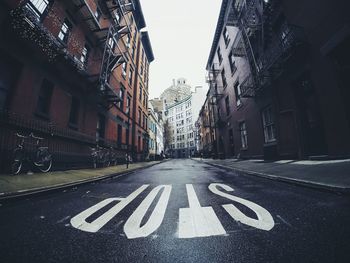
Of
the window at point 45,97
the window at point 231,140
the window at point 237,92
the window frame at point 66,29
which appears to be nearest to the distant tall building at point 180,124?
the window at point 231,140

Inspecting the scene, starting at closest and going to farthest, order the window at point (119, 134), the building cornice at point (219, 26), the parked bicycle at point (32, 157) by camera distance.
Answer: the parked bicycle at point (32, 157)
the building cornice at point (219, 26)
the window at point (119, 134)

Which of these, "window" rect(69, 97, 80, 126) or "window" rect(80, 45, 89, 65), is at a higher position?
"window" rect(80, 45, 89, 65)

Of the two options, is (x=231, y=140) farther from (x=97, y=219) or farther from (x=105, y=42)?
(x=97, y=219)

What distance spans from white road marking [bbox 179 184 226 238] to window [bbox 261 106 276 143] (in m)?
9.39

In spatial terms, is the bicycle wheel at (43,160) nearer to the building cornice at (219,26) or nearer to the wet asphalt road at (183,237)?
the wet asphalt road at (183,237)

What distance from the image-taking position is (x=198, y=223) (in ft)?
7.20

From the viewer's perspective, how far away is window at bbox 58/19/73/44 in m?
9.66


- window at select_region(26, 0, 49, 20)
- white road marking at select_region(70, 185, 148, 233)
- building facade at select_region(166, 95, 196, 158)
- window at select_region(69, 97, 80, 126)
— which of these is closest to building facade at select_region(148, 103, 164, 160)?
window at select_region(69, 97, 80, 126)

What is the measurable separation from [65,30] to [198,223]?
12474 millimetres

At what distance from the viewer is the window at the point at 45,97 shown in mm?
7917

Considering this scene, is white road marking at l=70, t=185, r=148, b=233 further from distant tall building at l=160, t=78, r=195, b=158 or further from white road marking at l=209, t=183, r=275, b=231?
distant tall building at l=160, t=78, r=195, b=158

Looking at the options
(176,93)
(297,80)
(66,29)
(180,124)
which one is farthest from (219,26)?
(176,93)

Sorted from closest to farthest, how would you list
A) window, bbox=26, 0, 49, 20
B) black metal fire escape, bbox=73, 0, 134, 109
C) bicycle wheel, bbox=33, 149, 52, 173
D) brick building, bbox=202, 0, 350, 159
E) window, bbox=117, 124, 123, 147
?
brick building, bbox=202, 0, 350, 159, bicycle wheel, bbox=33, 149, 52, 173, window, bbox=26, 0, 49, 20, black metal fire escape, bbox=73, 0, 134, 109, window, bbox=117, 124, 123, 147

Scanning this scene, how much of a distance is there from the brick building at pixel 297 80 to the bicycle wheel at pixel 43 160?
1067cm
